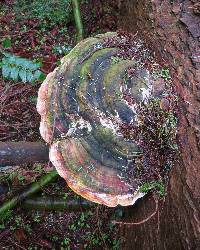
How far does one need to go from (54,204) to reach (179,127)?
2288 millimetres

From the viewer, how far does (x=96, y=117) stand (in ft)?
7.97

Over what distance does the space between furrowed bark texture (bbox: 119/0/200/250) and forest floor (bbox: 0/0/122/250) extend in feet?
3.31

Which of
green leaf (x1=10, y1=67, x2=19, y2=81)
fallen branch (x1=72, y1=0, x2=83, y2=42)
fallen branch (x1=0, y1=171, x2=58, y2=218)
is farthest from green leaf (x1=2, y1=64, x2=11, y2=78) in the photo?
fallen branch (x1=0, y1=171, x2=58, y2=218)

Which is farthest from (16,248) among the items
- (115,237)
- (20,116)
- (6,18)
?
(6,18)

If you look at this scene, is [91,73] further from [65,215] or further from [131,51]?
[65,215]

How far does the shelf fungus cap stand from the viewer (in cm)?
228

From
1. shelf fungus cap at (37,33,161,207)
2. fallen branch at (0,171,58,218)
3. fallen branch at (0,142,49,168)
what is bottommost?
fallen branch at (0,171,58,218)

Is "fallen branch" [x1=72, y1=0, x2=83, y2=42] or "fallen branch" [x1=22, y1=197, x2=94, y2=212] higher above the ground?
"fallen branch" [x1=72, y1=0, x2=83, y2=42]

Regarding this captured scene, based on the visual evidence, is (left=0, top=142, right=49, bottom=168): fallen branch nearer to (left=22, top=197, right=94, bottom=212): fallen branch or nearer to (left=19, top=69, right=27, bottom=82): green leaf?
(left=22, top=197, right=94, bottom=212): fallen branch

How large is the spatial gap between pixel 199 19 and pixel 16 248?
10.8 ft

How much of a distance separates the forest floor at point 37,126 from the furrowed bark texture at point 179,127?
101cm

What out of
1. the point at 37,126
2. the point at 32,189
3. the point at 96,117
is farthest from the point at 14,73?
the point at 96,117

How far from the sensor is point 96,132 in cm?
239

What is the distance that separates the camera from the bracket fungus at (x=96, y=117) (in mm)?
2283
